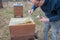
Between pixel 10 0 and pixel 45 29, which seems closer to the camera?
pixel 45 29

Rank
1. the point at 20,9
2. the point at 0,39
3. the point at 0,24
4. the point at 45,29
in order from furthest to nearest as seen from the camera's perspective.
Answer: the point at 0,24 < the point at 20,9 < the point at 0,39 < the point at 45,29

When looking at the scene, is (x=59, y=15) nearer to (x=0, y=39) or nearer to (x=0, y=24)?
(x=0, y=39)

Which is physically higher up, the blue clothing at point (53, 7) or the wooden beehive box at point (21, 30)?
the blue clothing at point (53, 7)

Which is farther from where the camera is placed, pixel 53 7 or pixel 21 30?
pixel 21 30

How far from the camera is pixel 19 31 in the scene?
2098mm

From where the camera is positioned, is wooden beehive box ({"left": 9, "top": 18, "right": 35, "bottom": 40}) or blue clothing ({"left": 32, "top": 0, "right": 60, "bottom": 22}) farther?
wooden beehive box ({"left": 9, "top": 18, "right": 35, "bottom": 40})

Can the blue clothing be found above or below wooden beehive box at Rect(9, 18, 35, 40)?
above

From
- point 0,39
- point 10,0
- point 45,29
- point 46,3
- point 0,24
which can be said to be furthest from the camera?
point 10,0

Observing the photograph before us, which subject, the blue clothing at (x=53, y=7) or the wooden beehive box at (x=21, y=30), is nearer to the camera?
the blue clothing at (x=53, y=7)

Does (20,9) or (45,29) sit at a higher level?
(20,9)

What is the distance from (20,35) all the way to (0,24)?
222 cm

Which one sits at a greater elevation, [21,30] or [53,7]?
[53,7]

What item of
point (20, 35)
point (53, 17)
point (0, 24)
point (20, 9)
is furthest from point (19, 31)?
point (0, 24)

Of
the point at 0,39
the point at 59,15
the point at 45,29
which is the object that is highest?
the point at 59,15
